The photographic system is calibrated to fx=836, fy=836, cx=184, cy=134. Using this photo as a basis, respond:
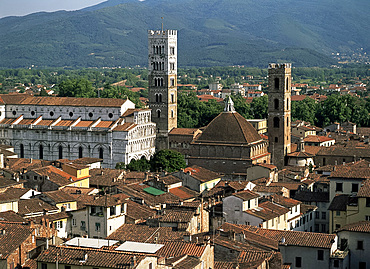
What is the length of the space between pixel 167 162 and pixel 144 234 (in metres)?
33.5

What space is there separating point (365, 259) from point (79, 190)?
714 inches

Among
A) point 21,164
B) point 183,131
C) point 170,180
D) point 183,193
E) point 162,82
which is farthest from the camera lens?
point 162,82

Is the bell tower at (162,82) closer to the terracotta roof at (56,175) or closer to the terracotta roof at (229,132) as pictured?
the terracotta roof at (229,132)

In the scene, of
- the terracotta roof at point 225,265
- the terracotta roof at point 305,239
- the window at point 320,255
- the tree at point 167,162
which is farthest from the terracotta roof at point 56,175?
the terracotta roof at point 225,265

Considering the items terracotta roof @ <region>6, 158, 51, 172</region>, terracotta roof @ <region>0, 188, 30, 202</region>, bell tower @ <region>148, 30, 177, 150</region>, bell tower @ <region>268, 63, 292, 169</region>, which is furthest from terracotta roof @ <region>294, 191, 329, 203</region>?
bell tower @ <region>148, 30, 177, 150</region>

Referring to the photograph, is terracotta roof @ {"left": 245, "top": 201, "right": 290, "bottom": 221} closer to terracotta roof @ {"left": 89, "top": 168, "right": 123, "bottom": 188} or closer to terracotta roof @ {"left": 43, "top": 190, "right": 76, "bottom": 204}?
terracotta roof @ {"left": 43, "top": 190, "right": 76, "bottom": 204}

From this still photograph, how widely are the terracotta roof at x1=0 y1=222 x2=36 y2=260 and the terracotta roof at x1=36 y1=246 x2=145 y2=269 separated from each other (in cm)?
213

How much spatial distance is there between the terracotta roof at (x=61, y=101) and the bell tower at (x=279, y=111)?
15.6 metres

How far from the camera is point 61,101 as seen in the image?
281 ft

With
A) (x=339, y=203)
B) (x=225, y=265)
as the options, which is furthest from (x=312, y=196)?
(x=225, y=265)

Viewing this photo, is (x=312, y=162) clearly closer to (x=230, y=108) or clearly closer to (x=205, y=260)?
(x=230, y=108)

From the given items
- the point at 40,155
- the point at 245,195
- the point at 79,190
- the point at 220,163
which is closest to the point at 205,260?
the point at 245,195

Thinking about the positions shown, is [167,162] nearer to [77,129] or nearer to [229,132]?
[229,132]

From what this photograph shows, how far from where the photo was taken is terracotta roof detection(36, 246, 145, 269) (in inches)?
976
